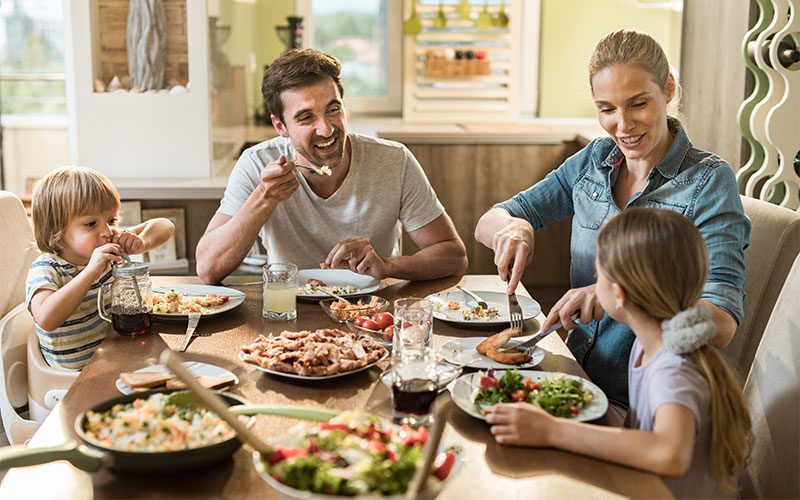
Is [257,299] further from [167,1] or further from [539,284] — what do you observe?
[539,284]

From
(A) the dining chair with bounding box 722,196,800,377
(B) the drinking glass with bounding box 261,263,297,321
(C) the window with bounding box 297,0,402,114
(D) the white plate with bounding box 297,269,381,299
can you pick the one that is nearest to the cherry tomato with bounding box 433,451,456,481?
(B) the drinking glass with bounding box 261,263,297,321

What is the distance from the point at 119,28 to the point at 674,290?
302cm

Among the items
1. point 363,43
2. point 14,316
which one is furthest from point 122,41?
point 363,43

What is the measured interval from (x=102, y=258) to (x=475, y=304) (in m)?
0.86

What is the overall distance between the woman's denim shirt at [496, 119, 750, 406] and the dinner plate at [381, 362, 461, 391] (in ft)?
1.71

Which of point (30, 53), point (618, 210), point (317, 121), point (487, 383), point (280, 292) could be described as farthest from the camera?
point (30, 53)

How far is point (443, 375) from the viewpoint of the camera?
5.26 feet

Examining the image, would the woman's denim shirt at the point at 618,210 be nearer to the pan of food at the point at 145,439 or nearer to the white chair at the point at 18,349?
the pan of food at the point at 145,439

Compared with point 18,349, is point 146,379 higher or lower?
higher

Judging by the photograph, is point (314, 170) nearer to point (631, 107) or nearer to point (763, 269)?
point (631, 107)

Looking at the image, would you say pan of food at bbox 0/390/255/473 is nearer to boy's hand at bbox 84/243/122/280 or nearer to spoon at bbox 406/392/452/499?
spoon at bbox 406/392/452/499

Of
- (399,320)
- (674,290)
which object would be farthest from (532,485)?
(399,320)

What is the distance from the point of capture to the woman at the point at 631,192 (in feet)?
6.07

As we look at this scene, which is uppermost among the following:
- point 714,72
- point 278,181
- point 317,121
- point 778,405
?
point 714,72
